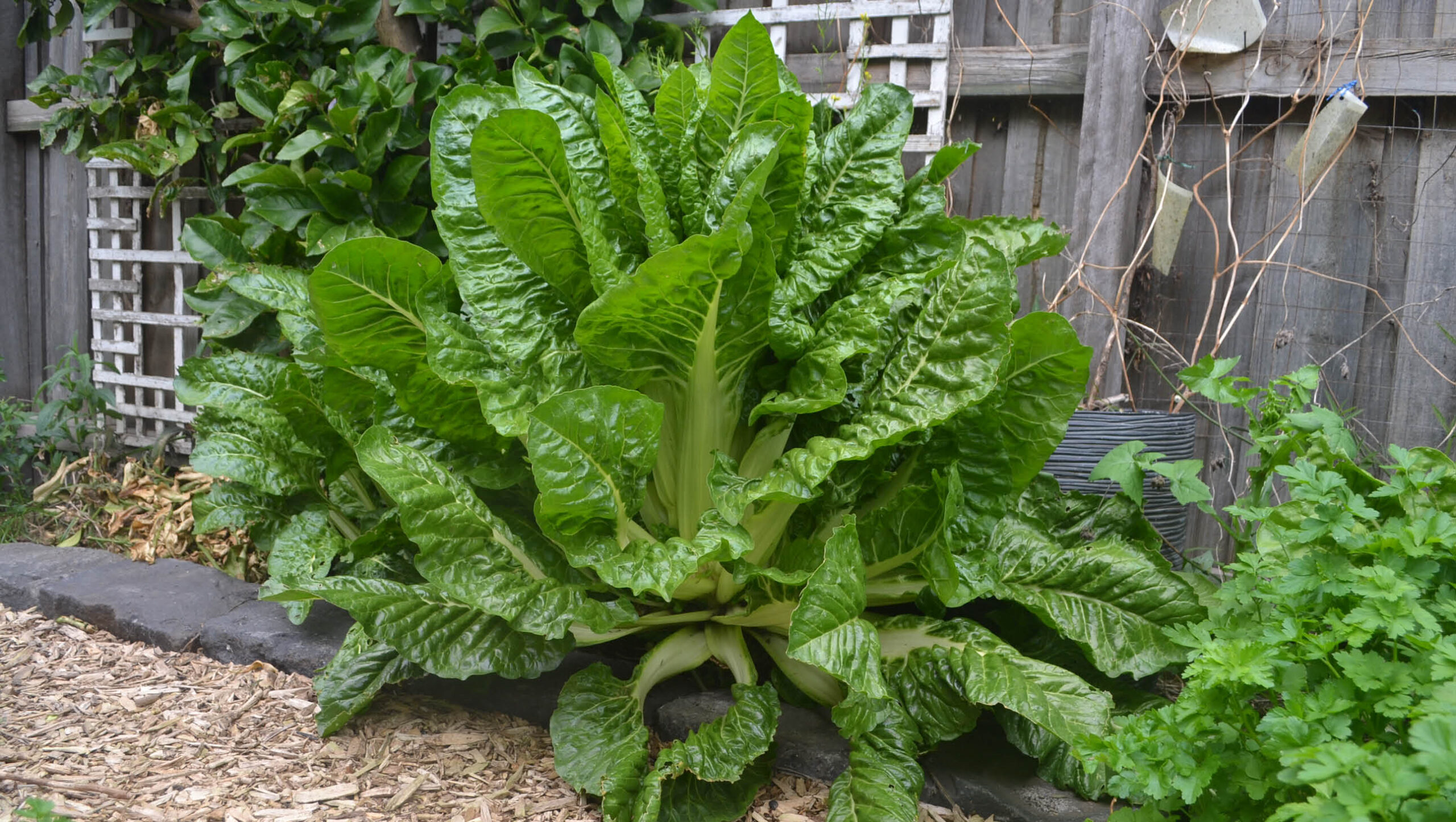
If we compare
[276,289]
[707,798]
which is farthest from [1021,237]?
[276,289]

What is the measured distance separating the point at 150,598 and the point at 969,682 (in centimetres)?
181

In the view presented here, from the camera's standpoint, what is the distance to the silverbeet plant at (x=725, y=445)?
1296 mm

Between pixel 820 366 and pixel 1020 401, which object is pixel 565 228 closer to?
pixel 820 366

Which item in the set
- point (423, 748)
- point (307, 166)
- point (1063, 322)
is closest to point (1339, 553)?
point (1063, 322)

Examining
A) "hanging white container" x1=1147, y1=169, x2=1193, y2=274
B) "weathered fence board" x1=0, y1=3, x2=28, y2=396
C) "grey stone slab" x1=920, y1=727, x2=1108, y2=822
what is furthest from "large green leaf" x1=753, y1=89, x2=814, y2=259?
"weathered fence board" x1=0, y1=3, x2=28, y2=396

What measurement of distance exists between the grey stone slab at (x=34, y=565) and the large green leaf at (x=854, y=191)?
197 centimetres

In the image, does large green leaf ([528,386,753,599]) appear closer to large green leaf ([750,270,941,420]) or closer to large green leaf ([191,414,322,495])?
large green leaf ([750,270,941,420])

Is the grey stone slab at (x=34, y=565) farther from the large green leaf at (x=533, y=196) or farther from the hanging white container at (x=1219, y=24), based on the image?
the hanging white container at (x=1219, y=24)

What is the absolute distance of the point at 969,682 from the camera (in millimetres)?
1303

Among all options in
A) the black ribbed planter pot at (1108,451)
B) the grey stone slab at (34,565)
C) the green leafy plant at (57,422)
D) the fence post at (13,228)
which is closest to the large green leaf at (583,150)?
the black ribbed planter pot at (1108,451)

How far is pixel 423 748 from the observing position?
1527 mm

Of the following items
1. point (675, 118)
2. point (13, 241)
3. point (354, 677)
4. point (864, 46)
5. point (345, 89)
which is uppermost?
point (864, 46)

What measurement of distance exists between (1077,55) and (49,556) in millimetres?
3022

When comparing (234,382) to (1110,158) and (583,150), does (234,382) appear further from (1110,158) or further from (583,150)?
(1110,158)
